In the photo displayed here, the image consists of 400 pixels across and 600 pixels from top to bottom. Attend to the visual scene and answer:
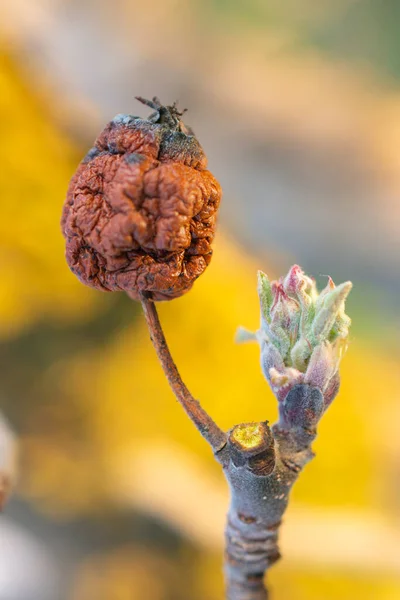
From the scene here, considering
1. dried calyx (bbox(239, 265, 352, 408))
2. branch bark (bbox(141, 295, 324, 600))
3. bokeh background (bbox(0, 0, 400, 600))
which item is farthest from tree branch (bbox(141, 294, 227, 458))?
bokeh background (bbox(0, 0, 400, 600))

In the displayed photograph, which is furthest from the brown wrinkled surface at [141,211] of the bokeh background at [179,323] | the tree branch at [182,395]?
the bokeh background at [179,323]

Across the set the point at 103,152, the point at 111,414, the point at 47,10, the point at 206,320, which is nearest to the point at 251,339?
the point at 103,152

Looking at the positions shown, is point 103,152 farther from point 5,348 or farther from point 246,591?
point 5,348

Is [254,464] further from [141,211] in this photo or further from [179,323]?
[179,323]

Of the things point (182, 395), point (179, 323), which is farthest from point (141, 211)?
point (179, 323)

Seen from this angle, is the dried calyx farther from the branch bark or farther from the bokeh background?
the bokeh background

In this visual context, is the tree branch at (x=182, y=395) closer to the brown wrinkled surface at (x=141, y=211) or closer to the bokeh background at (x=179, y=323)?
the brown wrinkled surface at (x=141, y=211)
